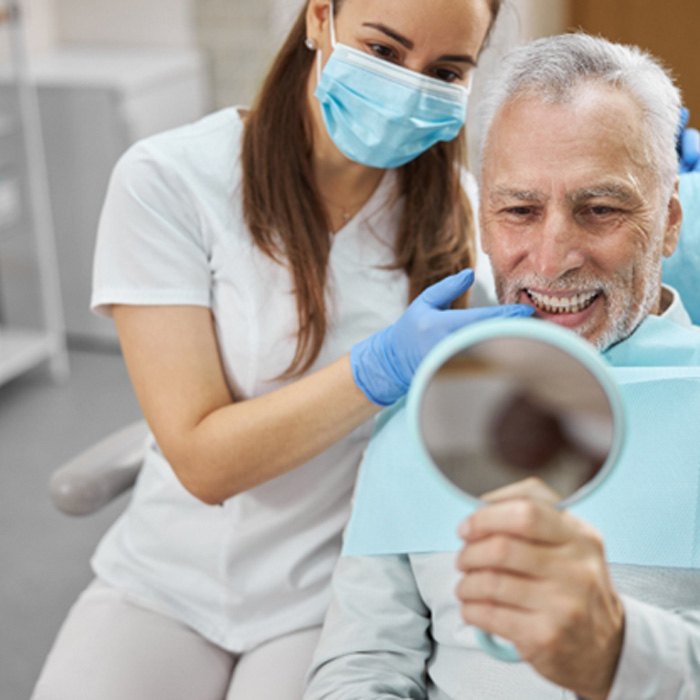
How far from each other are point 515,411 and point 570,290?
0.47 m

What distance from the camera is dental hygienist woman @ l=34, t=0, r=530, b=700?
Answer: 151 centimetres

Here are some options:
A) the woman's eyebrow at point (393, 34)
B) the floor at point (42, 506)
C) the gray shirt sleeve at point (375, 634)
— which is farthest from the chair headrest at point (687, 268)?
the floor at point (42, 506)

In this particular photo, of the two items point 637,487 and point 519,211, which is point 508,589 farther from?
point 519,211

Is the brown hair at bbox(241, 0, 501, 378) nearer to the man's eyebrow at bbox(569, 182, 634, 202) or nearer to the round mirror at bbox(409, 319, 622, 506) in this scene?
the man's eyebrow at bbox(569, 182, 634, 202)

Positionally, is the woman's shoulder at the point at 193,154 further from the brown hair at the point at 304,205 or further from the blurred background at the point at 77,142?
the blurred background at the point at 77,142

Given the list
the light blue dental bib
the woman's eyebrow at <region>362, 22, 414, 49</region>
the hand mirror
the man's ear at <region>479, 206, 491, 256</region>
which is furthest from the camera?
the woman's eyebrow at <region>362, 22, 414, 49</region>

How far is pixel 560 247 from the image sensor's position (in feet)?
4.11

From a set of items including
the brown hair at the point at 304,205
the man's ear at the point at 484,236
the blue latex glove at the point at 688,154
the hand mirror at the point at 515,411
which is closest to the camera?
the hand mirror at the point at 515,411

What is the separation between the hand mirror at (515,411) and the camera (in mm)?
767

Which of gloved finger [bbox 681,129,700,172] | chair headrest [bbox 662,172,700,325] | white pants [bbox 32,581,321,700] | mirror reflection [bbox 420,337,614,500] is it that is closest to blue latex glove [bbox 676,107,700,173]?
gloved finger [bbox 681,129,700,172]

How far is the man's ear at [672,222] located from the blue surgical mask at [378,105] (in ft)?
1.15

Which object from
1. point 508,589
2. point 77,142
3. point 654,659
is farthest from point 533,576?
point 77,142

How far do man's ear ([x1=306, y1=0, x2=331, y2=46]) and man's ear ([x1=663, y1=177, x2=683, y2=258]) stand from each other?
0.54 m

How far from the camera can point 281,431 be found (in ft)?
4.82
